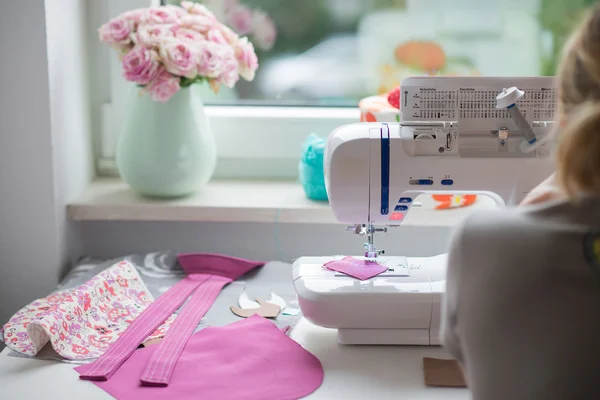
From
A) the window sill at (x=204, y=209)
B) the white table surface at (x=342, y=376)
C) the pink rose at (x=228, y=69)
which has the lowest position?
the white table surface at (x=342, y=376)

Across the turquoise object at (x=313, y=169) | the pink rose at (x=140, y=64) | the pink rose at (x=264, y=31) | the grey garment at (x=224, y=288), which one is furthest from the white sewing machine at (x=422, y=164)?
the pink rose at (x=264, y=31)

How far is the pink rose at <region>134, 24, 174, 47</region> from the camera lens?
1879 millimetres

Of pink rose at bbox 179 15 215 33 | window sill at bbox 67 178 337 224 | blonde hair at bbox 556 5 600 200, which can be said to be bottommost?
window sill at bbox 67 178 337 224

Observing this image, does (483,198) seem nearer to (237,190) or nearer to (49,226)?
(237,190)

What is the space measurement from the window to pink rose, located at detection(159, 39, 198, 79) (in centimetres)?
43

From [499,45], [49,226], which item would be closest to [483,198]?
[499,45]

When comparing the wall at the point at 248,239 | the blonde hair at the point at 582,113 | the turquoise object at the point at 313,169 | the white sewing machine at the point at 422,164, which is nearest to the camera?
the blonde hair at the point at 582,113

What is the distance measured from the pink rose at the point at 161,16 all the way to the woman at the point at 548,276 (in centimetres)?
120

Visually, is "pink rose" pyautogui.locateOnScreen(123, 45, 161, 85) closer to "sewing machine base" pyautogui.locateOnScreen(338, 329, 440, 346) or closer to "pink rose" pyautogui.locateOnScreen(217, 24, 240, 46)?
"pink rose" pyautogui.locateOnScreen(217, 24, 240, 46)

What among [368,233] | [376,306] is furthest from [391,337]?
[368,233]

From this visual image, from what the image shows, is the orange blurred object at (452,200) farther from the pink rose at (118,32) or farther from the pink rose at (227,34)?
the pink rose at (118,32)

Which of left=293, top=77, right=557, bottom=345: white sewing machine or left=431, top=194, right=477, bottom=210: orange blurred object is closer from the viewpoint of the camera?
left=293, top=77, right=557, bottom=345: white sewing machine

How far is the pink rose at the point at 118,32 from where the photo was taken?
191cm

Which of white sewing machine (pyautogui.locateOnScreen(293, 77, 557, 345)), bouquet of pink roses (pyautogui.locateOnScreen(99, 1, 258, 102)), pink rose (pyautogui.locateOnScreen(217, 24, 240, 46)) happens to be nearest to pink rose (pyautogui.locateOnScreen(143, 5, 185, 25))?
bouquet of pink roses (pyautogui.locateOnScreen(99, 1, 258, 102))
